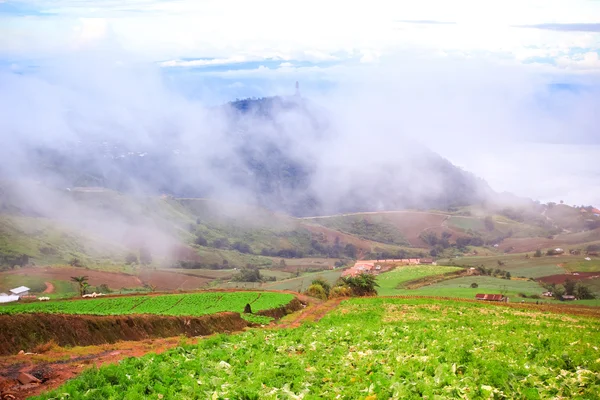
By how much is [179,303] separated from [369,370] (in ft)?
147

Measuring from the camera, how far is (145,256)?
17225 centimetres

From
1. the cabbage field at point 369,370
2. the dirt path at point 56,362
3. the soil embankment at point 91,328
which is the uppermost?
the cabbage field at point 369,370

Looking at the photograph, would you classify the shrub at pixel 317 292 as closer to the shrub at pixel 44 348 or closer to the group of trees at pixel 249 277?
the shrub at pixel 44 348

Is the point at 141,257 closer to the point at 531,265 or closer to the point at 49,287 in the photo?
the point at 49,287

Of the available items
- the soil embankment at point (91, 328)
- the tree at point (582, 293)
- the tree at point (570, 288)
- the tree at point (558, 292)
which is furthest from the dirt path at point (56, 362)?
the tree at point (570, 288)

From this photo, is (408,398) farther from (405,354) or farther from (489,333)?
(489,333)

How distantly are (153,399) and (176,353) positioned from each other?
5451mm

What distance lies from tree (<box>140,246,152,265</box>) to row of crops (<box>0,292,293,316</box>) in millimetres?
108395

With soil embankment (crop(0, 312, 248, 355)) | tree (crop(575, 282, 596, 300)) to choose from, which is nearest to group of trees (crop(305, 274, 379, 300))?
tree (crop(575, 282, 596, 300))

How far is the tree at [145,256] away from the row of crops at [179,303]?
356 feet

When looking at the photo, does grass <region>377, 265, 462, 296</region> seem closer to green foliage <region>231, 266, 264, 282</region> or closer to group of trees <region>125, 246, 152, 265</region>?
green foliage <region>231, 266, 264, 282</region>

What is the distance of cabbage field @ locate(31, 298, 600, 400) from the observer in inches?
531

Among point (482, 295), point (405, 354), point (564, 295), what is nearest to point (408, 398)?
point (405, 354)

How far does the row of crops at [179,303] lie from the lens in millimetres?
51406
